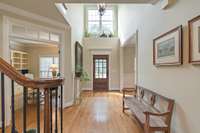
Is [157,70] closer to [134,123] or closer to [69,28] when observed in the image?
[134,123]

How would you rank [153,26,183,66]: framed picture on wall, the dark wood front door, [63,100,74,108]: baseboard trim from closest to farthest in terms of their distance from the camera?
[153,26,183,66]: framed picture on wall
[63,100,74,108]: baseboard trim
the dark wood front door

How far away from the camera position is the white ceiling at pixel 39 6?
4125 mm

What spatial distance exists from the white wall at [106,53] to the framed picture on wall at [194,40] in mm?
8375

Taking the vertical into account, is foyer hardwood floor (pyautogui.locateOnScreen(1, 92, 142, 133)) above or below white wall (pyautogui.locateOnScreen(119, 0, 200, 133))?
below

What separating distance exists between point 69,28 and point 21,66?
5.31m

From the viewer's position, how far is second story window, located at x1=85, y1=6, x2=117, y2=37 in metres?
11.2

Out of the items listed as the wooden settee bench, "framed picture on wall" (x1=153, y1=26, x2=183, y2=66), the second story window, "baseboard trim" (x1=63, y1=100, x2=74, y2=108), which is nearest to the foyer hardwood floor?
"baseboard trim" (x1=63, y1=100, x2=74, y2=108)

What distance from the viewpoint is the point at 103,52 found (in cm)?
1077

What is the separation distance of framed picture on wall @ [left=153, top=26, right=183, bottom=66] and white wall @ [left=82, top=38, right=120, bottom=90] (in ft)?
22.5

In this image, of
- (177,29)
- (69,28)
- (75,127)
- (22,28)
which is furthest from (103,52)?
(177,29)

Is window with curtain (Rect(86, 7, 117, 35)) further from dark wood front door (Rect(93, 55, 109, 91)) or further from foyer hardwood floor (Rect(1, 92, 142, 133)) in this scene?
foyer hardwood floor (Rect(1, 92, 142, 133))

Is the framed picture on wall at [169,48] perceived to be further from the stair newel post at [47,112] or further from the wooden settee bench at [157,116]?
the stair newel post at [47,112]

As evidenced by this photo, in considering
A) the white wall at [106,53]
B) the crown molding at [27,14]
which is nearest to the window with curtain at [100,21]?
the white wall at [106,53]

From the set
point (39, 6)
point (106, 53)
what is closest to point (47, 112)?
point (39, 6)
